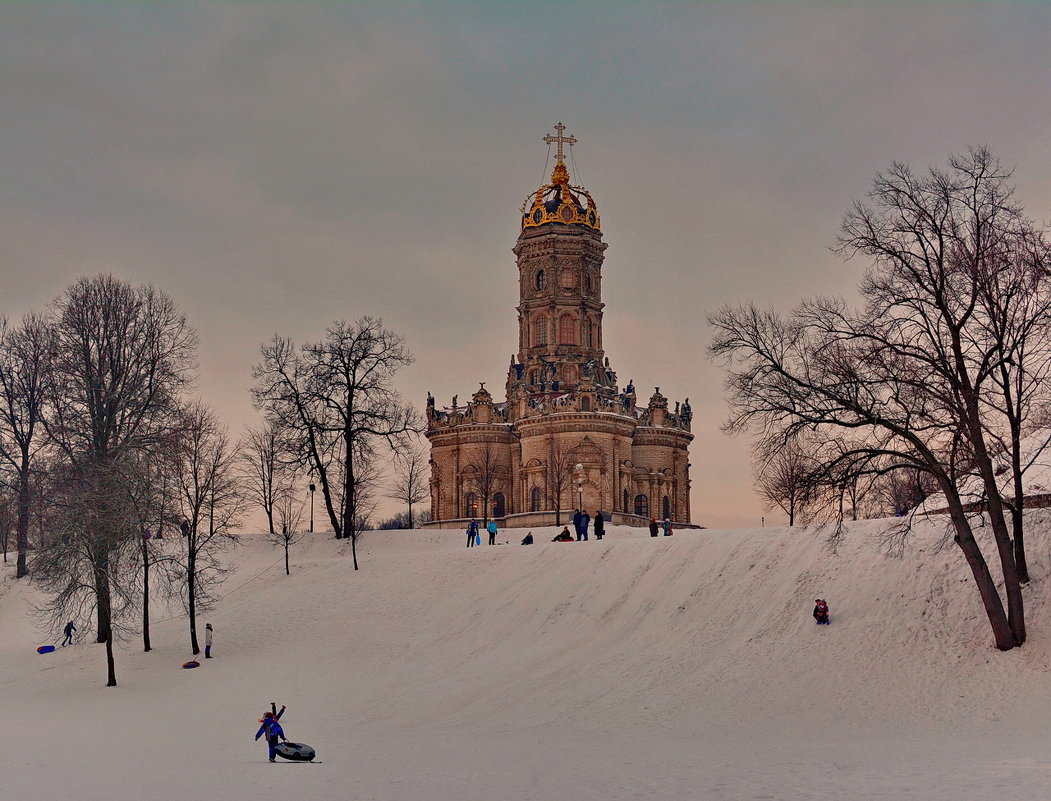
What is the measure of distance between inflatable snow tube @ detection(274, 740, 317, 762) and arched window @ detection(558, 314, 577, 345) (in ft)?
190

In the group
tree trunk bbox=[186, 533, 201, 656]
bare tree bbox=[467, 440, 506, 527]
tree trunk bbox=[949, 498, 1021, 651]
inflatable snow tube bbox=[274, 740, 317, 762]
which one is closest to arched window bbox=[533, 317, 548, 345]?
bare tree bbox=[467, 440, 506, 527]

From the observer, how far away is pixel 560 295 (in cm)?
7794

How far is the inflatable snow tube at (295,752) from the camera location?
2148cm

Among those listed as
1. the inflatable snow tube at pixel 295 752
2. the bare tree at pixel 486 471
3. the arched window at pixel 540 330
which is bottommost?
the inflatable snow tube at pixel 295 752

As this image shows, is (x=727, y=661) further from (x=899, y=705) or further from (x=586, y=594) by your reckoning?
(x=586, y=594)

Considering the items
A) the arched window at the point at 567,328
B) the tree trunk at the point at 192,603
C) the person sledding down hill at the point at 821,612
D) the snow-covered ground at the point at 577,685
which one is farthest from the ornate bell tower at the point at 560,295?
the person sledding down hill at the point at 821,612

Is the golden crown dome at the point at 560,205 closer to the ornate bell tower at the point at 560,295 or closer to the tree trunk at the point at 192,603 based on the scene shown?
the ornate bell tower at the point at 560,295

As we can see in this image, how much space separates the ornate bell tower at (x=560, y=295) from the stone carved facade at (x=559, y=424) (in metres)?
0.09

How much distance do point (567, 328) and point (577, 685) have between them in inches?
2008

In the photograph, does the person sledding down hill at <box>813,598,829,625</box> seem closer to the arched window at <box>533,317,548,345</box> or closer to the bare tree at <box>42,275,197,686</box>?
the bare tree at <box>42,275,197,686</box>

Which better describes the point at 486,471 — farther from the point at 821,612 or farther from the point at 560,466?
the point at 821,612

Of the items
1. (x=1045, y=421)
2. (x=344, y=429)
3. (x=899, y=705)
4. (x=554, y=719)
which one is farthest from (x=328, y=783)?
(x=344, y=429)

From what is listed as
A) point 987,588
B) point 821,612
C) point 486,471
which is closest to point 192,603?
point 821,612

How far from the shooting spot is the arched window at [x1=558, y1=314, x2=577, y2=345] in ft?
257
